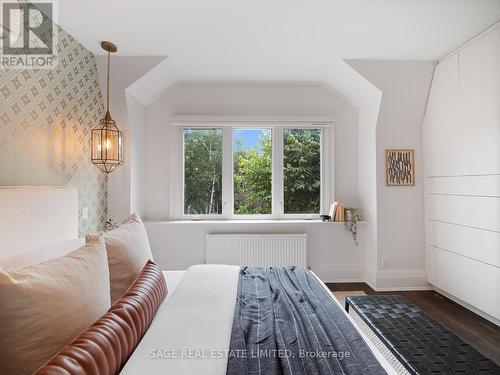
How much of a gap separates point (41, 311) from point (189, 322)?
580 mm

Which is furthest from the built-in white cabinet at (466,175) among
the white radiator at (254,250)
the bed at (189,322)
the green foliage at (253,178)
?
the green foliage at (253,178)

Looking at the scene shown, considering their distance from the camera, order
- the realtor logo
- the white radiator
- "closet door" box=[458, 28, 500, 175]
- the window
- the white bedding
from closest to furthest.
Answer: the white bedding
the realtor logo
"closet door" box=[458, 28, 500, 175]
the white radiator
the window

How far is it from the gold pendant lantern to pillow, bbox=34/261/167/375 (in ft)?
5.49

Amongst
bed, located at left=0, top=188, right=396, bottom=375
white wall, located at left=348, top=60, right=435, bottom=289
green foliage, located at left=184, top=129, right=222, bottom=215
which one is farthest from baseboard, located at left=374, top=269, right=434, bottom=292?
green foliage, located at left=184, top=129, right=222, bottom=215

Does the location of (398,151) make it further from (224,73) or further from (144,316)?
(144,316)

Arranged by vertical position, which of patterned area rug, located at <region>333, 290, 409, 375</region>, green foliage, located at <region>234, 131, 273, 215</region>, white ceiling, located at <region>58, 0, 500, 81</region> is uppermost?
white ceiling, located at <region>58, 0, 500, 81</region>

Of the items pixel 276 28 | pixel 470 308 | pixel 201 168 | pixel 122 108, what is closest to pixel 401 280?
pixel 470 308

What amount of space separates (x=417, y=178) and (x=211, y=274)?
271 centimetres

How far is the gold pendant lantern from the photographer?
2637 mm

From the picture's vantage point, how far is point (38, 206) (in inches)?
68.3

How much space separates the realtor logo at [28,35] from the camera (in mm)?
1765

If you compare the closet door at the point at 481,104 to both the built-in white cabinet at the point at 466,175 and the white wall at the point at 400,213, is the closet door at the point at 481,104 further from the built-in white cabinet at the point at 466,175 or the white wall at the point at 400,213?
the white wall at the point at 400,213

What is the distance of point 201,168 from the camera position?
3682 millimetres

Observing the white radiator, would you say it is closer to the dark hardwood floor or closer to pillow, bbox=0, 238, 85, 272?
the dark hardwood floor
